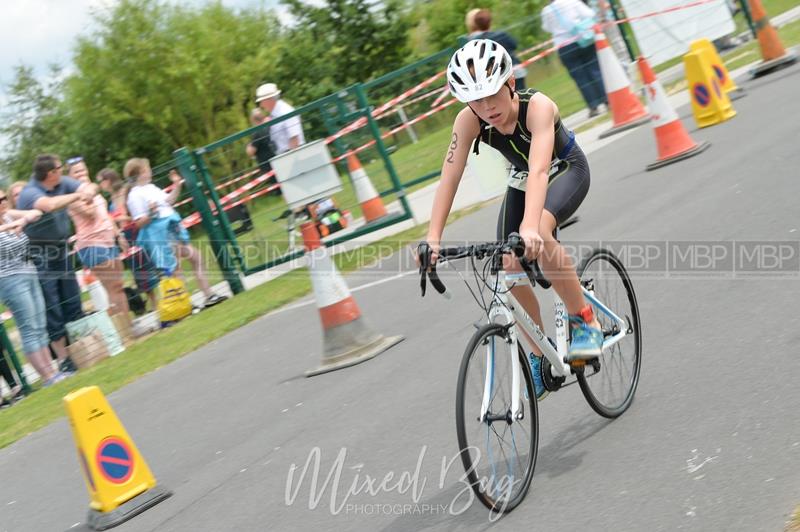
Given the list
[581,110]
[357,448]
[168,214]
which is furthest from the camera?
[581,110]

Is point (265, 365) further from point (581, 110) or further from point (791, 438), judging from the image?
point (581, 110)

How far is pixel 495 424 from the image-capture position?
17.5ft

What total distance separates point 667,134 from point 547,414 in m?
7.40

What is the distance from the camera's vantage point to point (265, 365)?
10461 millimetres

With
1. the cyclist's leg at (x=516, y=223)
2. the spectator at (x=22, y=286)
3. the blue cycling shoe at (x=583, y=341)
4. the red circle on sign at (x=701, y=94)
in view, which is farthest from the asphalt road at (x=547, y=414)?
the spectator at (x=22, y=286)

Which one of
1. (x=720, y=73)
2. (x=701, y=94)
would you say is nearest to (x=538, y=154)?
(x=701, y=94)

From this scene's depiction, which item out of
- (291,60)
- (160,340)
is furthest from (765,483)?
(291,60)

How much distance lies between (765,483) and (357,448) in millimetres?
2852

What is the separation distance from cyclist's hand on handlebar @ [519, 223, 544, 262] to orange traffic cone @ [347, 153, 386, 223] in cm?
1059

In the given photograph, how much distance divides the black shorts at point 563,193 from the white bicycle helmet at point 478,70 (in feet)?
2.38

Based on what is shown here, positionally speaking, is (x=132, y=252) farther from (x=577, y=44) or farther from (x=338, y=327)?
(x=577, y=44)

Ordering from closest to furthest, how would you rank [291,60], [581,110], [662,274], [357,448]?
[357,448] < [662,274] < [581,110] < [291,60]

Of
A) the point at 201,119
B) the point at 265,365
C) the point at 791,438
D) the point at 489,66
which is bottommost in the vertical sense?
the point at 791,438

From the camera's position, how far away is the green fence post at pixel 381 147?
15164mm
